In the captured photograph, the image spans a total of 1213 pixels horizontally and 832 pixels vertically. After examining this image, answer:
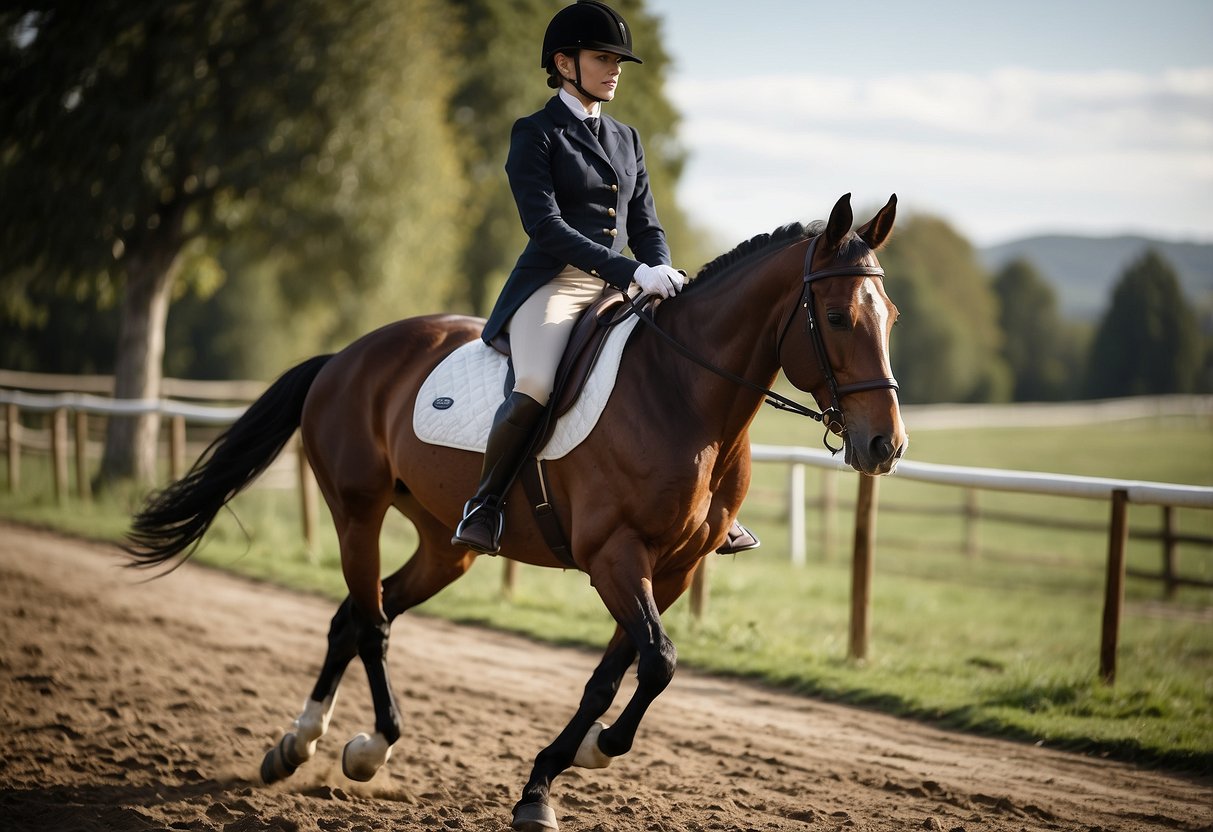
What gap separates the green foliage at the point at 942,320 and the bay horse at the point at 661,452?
64392mm

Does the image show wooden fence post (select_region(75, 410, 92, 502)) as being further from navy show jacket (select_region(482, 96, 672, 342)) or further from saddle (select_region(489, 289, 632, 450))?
saddle (select_region(489, 289, 632, 450))

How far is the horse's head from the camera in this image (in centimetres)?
355

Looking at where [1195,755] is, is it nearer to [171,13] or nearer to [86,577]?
[86,577]

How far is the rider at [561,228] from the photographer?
13.8ft

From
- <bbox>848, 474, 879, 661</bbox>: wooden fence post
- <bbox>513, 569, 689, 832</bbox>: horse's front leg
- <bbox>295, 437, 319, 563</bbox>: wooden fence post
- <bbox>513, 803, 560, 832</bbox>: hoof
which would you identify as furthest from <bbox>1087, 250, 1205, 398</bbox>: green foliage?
<bbox>513, 803, 560, 832</bbox>: hoof

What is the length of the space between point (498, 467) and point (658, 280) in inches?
40.0

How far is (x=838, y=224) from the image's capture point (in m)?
3.68

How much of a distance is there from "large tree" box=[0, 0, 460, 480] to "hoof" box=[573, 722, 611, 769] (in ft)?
41.5

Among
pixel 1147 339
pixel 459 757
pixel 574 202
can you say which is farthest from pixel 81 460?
pixel 1147 339

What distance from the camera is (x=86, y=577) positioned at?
31.1ft

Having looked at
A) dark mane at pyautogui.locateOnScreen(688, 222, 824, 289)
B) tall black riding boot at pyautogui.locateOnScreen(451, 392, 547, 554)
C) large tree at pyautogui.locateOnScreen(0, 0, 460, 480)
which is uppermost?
large tree at pyautogui.locateOnScreen(0, 0, 460, 480)

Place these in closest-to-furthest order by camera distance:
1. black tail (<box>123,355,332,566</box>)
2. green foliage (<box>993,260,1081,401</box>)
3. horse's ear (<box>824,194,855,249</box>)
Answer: horse's ear (<box>824,194,855,249</box>), black tail (<box>123,355,332,566</box>), green foliage (<box>993,260,1081,401</box>)

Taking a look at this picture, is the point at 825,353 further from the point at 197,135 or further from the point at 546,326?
the point at 197,135

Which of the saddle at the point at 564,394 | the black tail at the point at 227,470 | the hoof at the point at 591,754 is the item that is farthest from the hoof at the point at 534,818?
the black tail at the point at 227,470
